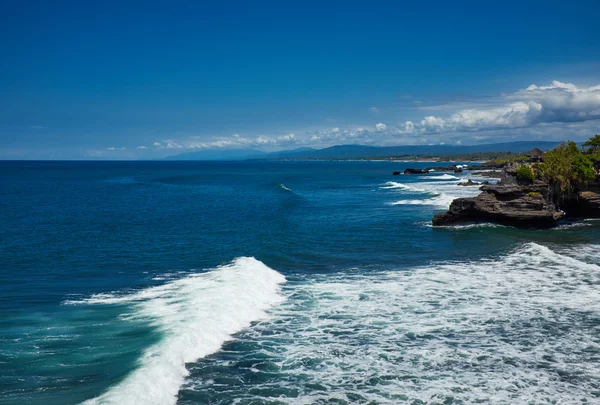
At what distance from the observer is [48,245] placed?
111 ft

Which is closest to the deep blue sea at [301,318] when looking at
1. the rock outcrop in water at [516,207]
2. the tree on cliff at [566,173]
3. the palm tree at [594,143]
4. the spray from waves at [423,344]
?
the spray from waves at [423,344]

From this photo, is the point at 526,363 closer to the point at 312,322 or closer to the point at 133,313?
the point at 312,322

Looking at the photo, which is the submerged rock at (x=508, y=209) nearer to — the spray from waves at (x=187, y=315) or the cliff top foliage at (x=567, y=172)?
the cliff top foliage at (x=567, y=172)

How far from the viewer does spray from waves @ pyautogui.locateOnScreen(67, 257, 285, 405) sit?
12828mm

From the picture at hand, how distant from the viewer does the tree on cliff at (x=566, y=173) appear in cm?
4403

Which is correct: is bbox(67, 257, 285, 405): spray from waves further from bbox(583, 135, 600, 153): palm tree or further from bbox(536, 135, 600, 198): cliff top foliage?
Result: bbox(583, 135, 600, 153): palm tree

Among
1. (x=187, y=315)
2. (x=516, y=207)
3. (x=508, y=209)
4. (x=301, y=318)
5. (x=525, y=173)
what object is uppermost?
(x=525, y=173)

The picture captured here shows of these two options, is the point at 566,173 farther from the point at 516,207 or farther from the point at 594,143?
the point at 594,143

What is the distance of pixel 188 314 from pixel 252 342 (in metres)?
3.57

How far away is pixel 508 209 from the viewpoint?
4044 centimetres

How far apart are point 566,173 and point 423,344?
118ft

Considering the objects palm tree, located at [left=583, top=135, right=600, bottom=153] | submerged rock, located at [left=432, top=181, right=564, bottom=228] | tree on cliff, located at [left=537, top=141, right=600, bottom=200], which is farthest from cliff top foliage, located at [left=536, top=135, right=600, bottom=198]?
palm tree, located at [left=583, top=135, right=600, bottom=153]

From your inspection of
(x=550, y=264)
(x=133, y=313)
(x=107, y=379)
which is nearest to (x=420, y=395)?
(x=107, y=379)

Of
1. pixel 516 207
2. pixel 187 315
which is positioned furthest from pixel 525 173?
pixel 187 315
